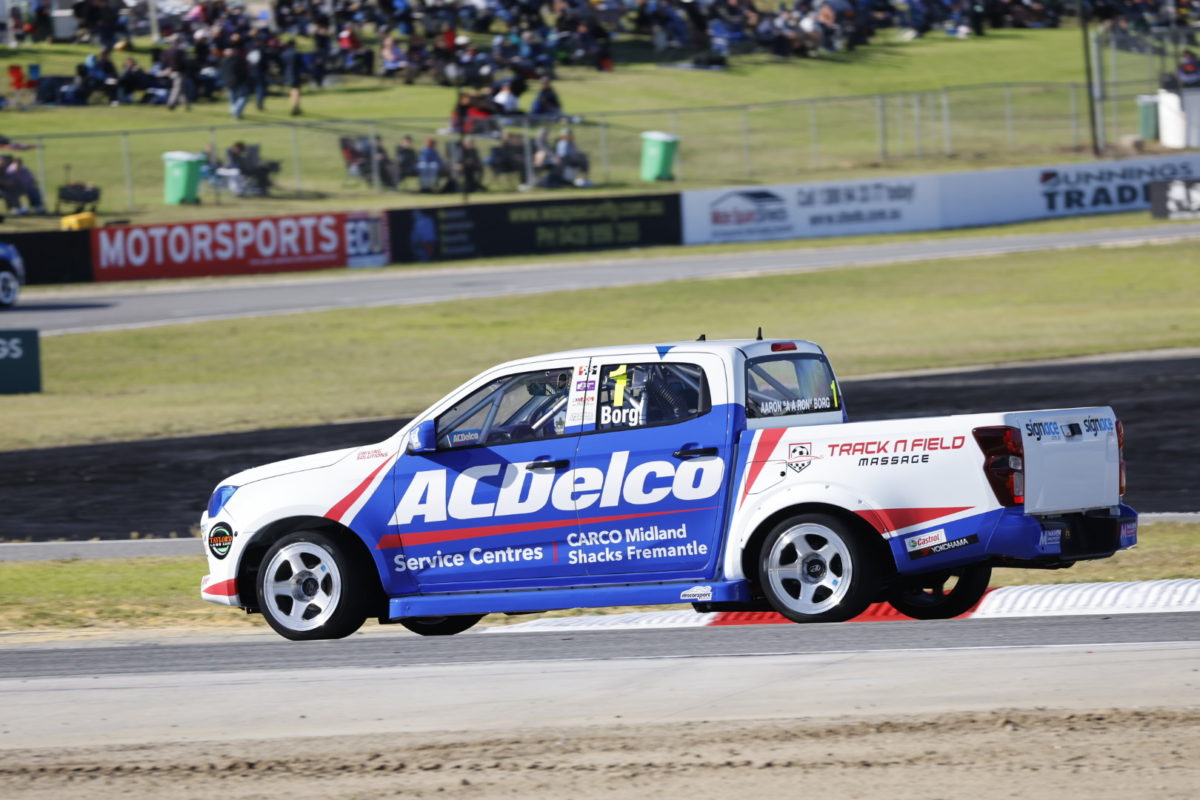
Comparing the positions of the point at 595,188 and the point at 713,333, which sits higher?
the point at 595,188

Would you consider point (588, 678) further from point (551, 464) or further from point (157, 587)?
point (157, 587)

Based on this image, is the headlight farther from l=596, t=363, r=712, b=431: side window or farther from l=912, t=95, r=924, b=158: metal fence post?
l=912, t=95, r=924, b=158: metal fence post

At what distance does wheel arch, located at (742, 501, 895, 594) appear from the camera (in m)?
8.31

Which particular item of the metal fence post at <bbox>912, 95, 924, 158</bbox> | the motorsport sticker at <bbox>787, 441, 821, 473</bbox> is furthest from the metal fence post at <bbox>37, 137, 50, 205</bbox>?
the motorsport sticker at <bbox>787, 441, 821, 473</bbox>

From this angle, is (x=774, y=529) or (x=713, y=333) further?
(x=713, y=333)

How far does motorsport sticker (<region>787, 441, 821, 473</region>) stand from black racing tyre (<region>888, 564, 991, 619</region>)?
1.08 metres

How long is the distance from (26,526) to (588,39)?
4452cm

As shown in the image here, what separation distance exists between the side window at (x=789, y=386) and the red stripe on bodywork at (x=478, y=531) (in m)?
0.73

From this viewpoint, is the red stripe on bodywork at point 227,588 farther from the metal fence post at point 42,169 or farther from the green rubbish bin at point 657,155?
the green rubbish bin at point 657,155

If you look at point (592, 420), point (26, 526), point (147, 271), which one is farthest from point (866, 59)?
point (592, 420)

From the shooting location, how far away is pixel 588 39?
57.5 metres

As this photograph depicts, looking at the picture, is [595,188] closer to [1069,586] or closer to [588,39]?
[588,39]

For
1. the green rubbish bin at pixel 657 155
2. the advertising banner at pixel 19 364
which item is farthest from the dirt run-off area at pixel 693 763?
the green rubbish bin at pixel 657 155

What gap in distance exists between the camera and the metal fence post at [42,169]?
1617 inches
